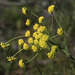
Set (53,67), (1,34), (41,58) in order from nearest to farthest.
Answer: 1. (53,67)
2. (41,58)
3. (1,34)

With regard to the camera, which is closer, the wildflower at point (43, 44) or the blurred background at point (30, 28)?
the wildflower at point (43, 44)

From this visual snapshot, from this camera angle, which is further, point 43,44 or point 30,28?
point 30,28

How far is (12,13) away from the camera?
14.0 ft

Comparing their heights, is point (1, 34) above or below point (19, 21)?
below

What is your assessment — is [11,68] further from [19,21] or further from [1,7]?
[1,7]

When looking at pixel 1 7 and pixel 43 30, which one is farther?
pixel 1 7

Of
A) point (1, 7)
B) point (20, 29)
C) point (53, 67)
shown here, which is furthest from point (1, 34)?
point (53, 67)

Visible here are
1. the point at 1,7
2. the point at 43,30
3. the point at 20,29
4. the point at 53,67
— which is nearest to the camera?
the point at 43,30

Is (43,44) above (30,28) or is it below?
above

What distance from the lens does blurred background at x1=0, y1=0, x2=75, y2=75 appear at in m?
2.01

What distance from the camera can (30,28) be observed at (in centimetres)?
351

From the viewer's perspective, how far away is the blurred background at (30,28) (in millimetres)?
2008

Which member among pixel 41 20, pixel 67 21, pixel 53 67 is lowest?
pixel 53 67

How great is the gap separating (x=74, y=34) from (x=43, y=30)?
171 cm
